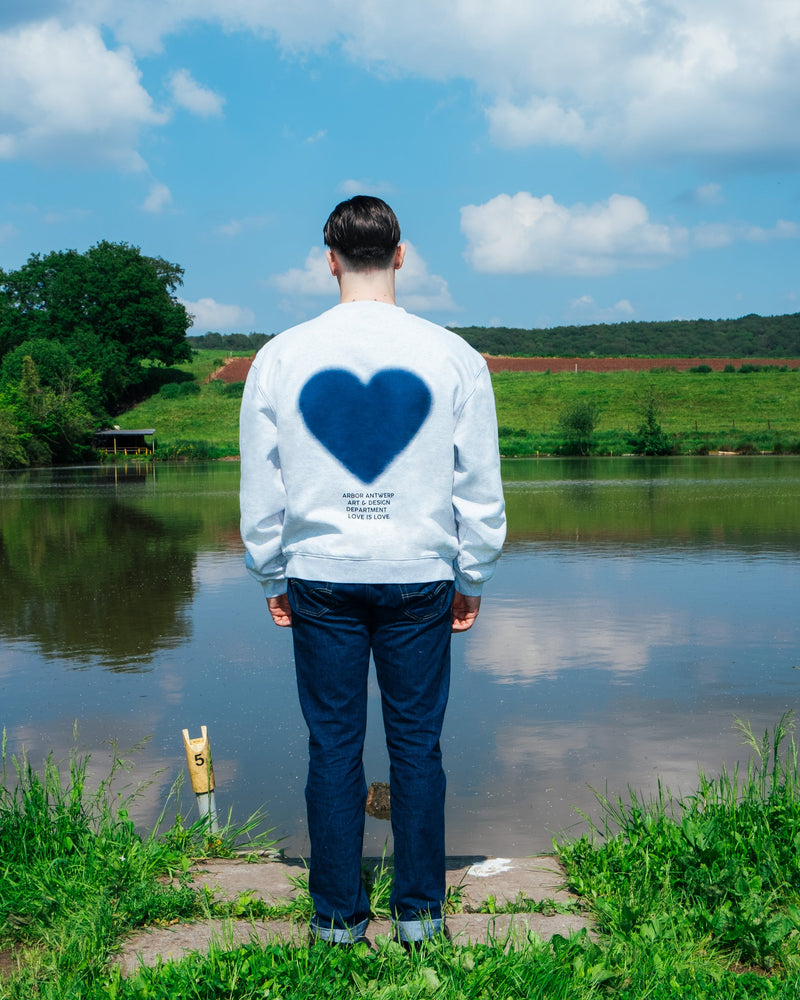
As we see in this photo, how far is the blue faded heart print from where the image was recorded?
2672mm

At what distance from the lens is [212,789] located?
12.3ft

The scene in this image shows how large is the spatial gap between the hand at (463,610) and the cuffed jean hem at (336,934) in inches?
35.1

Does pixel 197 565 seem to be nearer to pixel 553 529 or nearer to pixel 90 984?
pixel 553 529

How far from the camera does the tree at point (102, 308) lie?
76250 millimetres

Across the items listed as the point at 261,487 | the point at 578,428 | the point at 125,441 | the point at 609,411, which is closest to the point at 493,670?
the point at 261,487

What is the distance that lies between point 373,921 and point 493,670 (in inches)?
156

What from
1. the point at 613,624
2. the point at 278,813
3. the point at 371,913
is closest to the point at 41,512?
the point at 613,624

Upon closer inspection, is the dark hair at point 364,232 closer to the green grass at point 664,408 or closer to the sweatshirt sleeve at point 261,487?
the sweatshirt sleeve at point 261,487

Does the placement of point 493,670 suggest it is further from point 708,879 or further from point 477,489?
point 477,489

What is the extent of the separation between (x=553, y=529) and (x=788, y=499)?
7.22 meters

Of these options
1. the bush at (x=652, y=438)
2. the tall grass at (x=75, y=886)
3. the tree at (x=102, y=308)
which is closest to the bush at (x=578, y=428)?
the bush at (x=652, y=438)

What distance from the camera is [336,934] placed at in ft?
8.57

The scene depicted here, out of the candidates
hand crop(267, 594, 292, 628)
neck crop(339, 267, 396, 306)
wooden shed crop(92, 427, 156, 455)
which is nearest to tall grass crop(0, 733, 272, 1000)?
hand crop(267, 594, 292, 628)

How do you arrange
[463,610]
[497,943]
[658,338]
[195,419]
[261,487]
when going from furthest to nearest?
[658,338], [195,419], [463,610], [261,487], [497,943]
